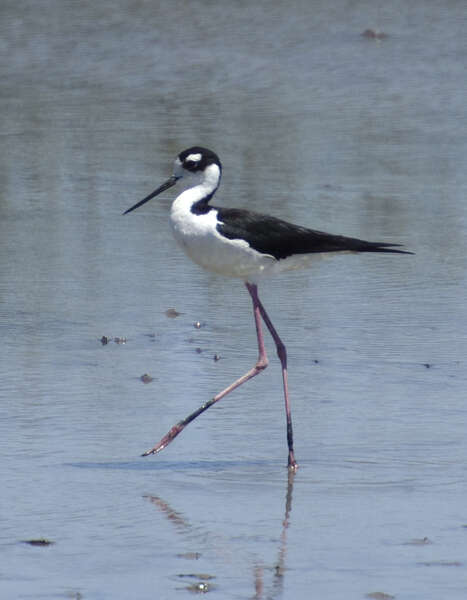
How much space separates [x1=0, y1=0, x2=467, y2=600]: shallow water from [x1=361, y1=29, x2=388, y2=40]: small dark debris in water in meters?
1.98

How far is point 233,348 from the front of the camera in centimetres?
693

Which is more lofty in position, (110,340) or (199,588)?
(199,588)

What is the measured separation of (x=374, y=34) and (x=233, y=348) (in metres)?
11.4

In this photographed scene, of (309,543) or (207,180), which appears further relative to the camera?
(207,180)

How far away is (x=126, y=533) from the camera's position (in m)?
4.59

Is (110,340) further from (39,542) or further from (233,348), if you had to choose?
(39,542)

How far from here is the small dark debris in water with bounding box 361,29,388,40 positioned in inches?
691

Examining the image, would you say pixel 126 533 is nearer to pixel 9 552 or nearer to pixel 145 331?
pixel 9 552

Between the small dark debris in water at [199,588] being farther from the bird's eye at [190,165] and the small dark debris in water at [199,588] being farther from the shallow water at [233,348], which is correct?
the bird's eye at [190,165]

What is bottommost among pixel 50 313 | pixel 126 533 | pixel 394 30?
pixel 394 30

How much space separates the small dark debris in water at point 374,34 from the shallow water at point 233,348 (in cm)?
198

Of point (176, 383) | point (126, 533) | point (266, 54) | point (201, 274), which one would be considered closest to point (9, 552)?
point (126, 533)

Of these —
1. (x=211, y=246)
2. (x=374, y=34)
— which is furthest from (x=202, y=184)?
(x=374, y=34)

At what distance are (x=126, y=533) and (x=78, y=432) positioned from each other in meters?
1.08
